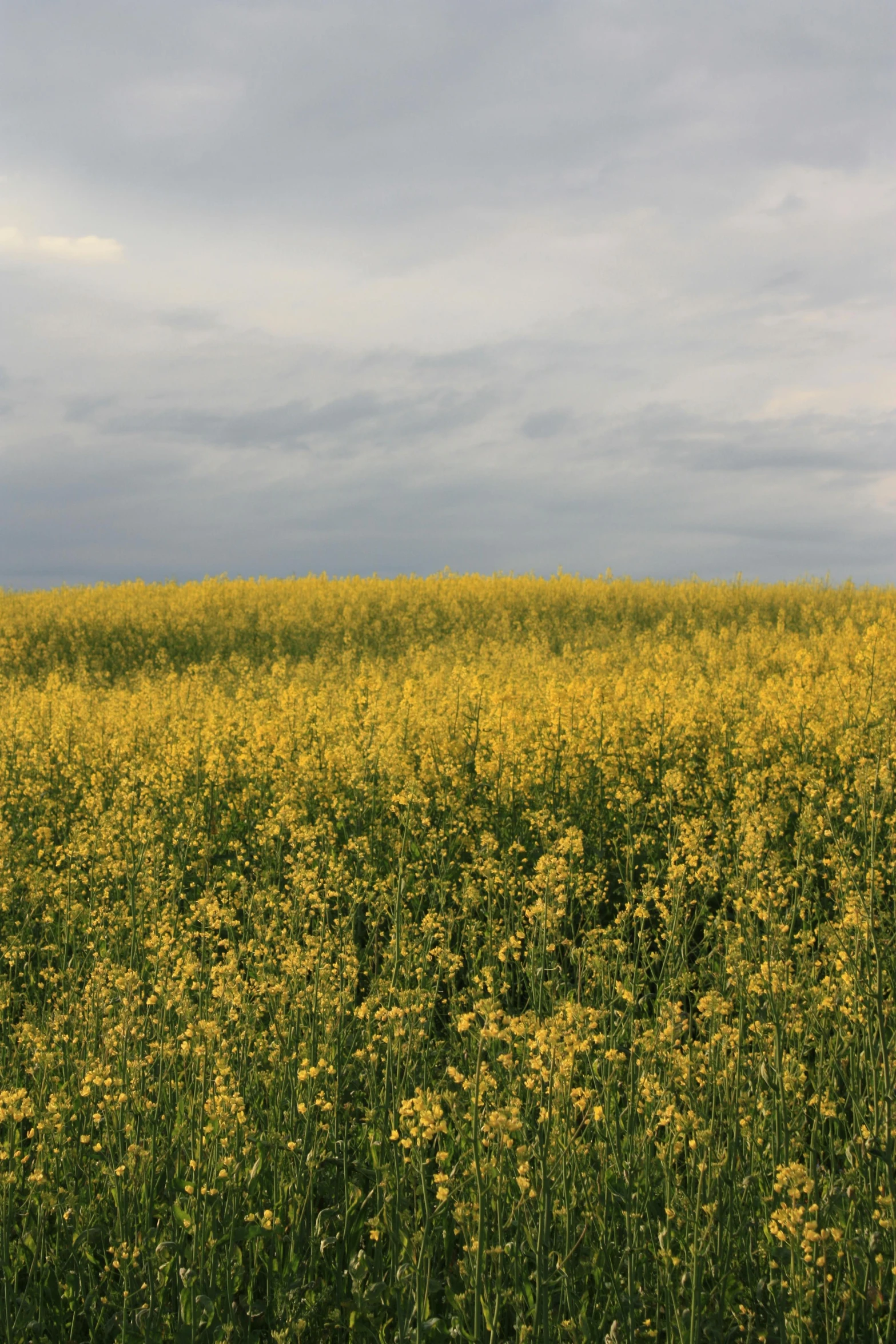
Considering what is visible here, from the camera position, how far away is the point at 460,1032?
3758 mm

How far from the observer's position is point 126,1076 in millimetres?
2840

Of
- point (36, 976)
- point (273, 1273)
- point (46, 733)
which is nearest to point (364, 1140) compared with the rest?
point (273, 1273)

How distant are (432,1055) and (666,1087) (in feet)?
4.21

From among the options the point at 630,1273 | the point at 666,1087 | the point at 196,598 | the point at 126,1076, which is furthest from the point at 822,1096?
the point at 196,598

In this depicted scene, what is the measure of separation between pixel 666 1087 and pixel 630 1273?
2.12 ft

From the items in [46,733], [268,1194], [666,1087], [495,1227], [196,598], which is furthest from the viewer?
[196,598]

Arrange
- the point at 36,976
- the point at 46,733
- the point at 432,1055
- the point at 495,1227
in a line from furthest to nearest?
1. the point at 46,733
2. the point at 36,976
3. the point at 432,1055
4. the point at 495,1227

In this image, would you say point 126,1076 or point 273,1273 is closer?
point 273,1273

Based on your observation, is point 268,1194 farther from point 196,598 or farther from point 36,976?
point 196,598

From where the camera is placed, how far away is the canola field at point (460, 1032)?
2.37 m

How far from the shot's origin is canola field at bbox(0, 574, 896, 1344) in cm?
237

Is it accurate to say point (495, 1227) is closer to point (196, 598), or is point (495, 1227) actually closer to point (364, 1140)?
point (364, 1140)

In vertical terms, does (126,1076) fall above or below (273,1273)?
above

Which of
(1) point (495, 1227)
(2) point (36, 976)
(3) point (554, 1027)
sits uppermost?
(3) point (554, 1027)
